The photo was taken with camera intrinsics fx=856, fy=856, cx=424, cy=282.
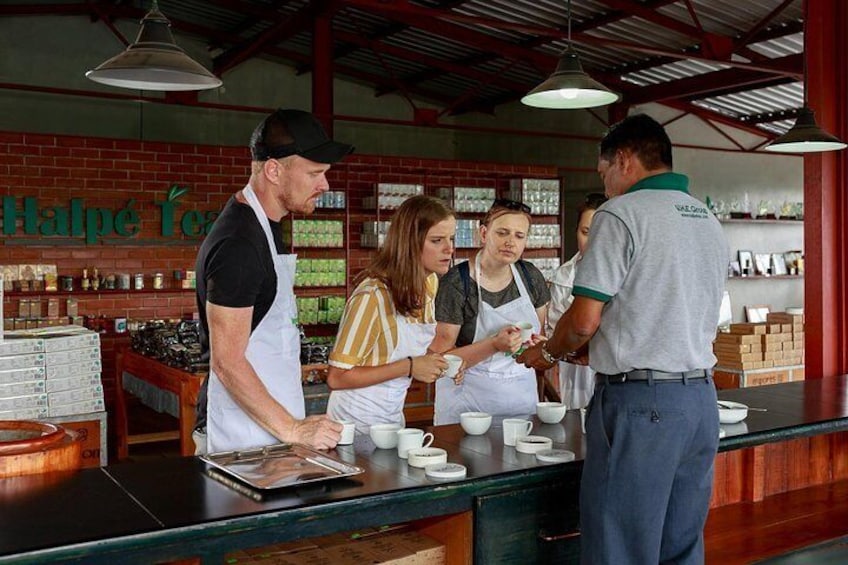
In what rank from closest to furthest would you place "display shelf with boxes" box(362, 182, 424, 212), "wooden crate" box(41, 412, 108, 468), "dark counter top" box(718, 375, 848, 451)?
"dark counter top" box(718, 375, 848, 451), "wooden crate" box(41, 412, 108, 468), "display shelf with boxes" box(362, 182, 424, 212)

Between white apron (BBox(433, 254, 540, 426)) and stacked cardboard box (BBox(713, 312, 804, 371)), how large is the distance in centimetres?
435

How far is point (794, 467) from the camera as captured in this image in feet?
13.7

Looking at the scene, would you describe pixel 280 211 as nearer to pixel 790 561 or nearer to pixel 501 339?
pixel 501 339

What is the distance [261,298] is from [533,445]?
953mm

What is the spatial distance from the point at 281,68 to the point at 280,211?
474 inches

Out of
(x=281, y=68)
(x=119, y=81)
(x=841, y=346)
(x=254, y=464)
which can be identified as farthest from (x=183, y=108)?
(x=254, y=464)

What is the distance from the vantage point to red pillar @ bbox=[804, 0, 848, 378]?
504 centimetres

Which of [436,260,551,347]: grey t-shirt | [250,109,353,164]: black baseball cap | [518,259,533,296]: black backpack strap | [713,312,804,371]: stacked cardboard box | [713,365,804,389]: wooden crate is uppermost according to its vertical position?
[250,109,353,164]: black baseball cap

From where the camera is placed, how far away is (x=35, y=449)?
2312mm

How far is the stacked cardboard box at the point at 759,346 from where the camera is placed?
304 inches

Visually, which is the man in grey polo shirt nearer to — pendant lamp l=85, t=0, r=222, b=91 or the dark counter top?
the dark counter top

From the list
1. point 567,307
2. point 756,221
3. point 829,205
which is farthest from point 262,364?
point 756,221

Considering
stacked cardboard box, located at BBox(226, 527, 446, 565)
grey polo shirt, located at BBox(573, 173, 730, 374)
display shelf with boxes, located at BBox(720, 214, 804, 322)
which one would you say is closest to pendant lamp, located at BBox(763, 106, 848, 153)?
grey polo shirt, located at BBox(573, 173, 730, 374)

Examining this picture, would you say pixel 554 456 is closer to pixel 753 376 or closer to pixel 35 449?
pixel 35 449
